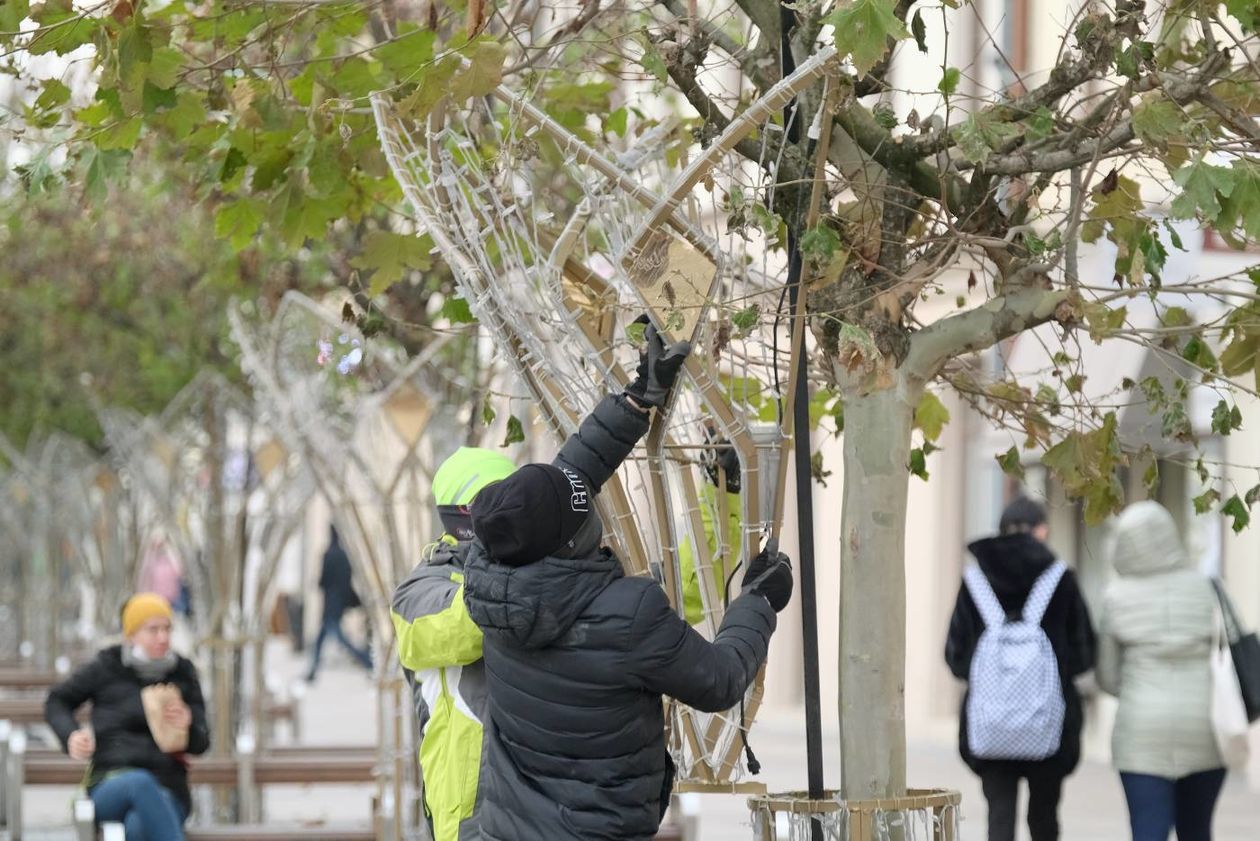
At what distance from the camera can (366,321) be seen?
20.6ft

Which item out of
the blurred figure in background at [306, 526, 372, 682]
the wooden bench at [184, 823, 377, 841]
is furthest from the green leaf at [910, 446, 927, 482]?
the blurred figure in background at [306, 526, 372, 682]

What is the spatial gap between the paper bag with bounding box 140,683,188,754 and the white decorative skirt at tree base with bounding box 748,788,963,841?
12.1ft

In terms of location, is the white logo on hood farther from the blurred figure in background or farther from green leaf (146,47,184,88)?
the blurred figure in background

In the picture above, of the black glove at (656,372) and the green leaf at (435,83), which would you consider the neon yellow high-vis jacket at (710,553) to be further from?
the green leaf at (435,83)

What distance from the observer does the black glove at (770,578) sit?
487 centimetres

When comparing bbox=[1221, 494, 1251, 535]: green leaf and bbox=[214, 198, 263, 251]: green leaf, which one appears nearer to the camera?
bbox=[1221, 494, 1251, 535]: green leaf

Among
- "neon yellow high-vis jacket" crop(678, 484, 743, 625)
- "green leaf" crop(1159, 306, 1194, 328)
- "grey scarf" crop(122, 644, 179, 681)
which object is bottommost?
"grey scarf" crop(122, 644, 179, 681)

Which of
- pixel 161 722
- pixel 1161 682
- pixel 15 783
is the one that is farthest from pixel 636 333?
pixel 15 783

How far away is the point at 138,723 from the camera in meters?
8.28

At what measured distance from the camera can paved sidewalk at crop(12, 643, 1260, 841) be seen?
41.4 ft

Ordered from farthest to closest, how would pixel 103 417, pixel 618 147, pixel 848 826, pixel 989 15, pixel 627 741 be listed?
pixel 989 15
pixel 103 417
pixel 618 147
pixel 848 826
pixel 627 741

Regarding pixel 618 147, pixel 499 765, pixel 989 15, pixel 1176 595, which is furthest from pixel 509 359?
pixel 989 15

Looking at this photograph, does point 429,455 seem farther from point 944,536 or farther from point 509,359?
point 944,536

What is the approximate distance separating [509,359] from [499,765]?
97 cm
